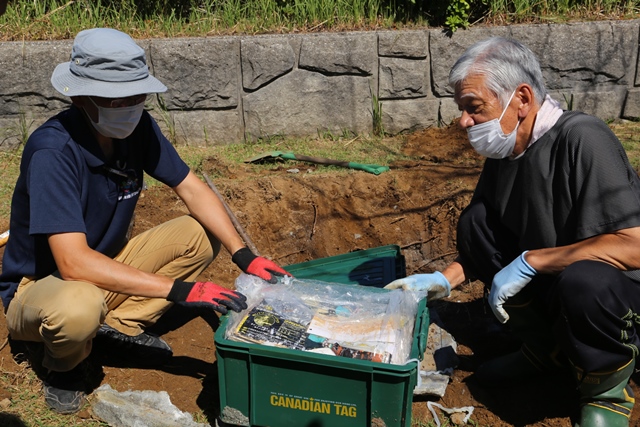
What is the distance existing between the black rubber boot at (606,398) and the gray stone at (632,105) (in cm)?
352

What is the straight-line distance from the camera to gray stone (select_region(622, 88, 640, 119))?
18.2 ft

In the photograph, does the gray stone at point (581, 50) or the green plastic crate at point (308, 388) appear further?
the gray stone at point (581, 50)

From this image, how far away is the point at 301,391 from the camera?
245 cm

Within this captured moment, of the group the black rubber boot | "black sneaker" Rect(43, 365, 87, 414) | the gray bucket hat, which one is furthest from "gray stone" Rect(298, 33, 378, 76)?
the black rubber boot

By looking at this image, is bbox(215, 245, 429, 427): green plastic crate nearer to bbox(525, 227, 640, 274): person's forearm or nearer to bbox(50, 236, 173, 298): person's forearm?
bbox(50, 236, 173, 298): person's forearm

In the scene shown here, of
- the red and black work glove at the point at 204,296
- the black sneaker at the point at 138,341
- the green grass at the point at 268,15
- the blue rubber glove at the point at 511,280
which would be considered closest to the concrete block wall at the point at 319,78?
the green grass at the point at 268,15

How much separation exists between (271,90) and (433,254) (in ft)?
5.94

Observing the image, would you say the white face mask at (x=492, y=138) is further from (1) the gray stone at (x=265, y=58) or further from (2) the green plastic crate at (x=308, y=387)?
(1) the gray stone at (x=265, y=58)

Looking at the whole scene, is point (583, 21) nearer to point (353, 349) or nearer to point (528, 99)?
point (528, 99)

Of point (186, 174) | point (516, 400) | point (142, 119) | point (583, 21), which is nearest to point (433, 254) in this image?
point (516, 400)

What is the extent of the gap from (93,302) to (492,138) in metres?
1.62

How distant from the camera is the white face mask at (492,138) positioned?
2.68m

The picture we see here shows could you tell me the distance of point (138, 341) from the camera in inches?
126

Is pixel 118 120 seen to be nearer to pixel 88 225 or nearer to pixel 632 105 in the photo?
pixel 88 225
